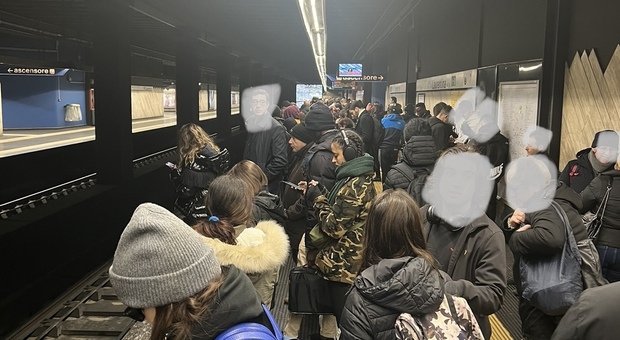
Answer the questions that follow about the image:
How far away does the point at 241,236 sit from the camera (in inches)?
107

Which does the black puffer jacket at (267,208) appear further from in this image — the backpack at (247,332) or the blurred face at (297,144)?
the backpack at (247,332)

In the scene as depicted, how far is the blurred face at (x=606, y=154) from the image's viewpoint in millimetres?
4504

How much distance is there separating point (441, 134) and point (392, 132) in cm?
275

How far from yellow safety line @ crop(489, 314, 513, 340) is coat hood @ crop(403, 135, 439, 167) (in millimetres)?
1376

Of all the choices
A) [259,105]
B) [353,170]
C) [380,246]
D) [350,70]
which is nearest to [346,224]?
[353,170]

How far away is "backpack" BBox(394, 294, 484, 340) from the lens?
6.17 ft

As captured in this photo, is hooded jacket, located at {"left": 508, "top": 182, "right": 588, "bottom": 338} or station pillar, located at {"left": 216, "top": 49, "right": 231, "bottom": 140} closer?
hooded jacket, located at {"left": 508, "top": 182, "right": 588, "bottom": 338}

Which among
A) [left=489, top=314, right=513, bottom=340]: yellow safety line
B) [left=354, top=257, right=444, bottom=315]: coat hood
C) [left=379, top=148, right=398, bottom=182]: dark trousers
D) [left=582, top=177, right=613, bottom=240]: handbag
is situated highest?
[left=354, top=257, right=444, bottom=315]: coat hood

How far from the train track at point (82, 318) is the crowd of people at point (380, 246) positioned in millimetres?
1734

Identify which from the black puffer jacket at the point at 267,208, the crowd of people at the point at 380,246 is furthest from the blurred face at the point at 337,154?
the black puffer jacket at the point at 267,208

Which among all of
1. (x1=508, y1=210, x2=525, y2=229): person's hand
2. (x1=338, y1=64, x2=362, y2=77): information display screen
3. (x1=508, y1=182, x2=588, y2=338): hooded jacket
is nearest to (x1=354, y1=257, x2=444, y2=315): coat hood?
(x1=508, y1=182, x2=588, y2=338): hooded jacket

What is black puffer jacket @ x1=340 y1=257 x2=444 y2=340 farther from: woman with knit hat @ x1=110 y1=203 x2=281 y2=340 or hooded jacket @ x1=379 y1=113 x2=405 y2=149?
hooded jacket @ x1=379 y1=113 x2=405 y2=149

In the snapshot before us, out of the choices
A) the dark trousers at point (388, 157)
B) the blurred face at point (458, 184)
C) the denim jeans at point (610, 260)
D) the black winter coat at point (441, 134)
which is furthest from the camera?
the dark trousers at point (388, 157)

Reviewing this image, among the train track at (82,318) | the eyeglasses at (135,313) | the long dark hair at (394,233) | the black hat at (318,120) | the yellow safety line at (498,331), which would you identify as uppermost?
the black hat at (318,120)
